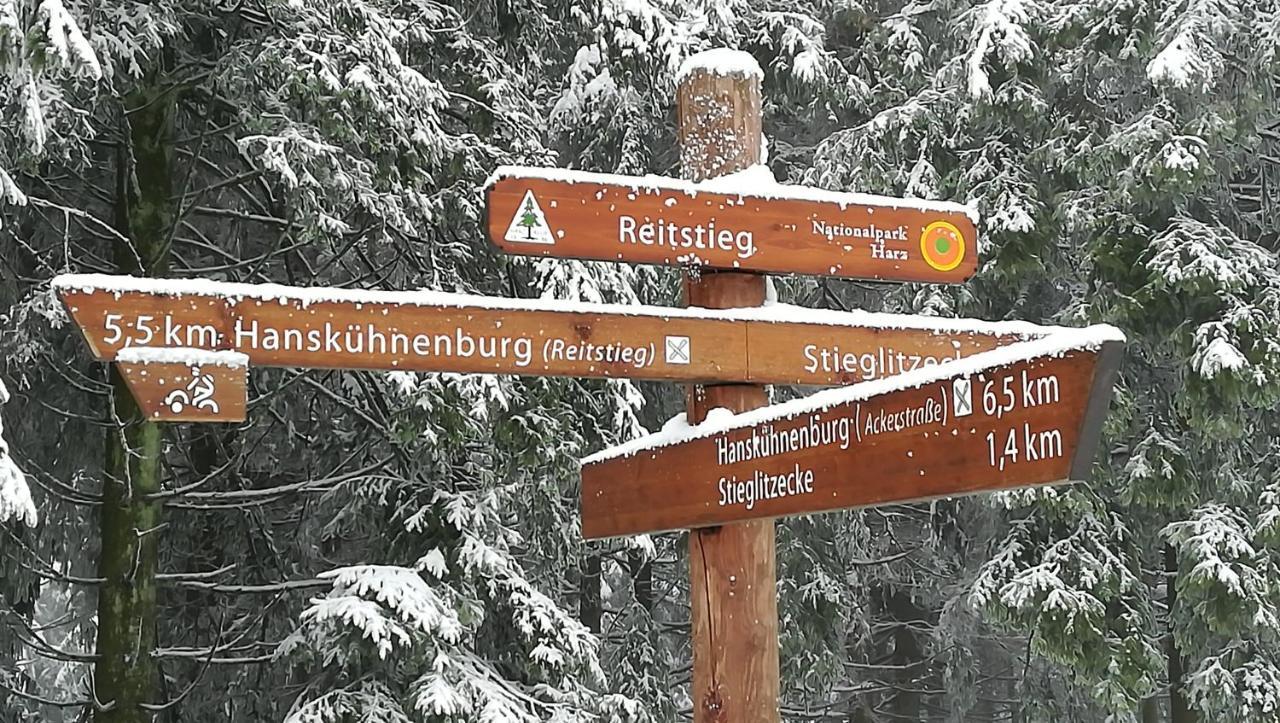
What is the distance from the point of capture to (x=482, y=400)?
23.9 feet

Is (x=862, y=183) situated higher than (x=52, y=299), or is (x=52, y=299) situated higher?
(x=862, y=183)

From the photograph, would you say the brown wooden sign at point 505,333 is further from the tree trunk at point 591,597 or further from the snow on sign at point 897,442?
the tree trunk at point 591,597

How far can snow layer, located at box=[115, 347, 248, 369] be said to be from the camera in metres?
3.38

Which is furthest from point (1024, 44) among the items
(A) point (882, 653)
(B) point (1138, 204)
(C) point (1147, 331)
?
(A) point (882, 653)

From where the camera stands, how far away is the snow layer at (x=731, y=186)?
402 centimetres

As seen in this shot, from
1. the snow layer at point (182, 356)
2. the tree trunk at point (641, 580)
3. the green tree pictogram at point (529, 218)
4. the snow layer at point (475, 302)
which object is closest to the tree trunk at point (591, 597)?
the tree trunk at point (641, 580)

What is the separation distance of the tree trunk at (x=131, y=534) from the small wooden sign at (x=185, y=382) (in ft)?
15.0

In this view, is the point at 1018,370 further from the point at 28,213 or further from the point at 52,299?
the point at 28,213

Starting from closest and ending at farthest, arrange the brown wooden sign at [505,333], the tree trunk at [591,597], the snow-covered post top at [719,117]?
the brown wooden sign at [505,333] < the snow-covered post top at [719,117] < the tree trunk at [591,597]

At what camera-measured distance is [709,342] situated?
3953 mm

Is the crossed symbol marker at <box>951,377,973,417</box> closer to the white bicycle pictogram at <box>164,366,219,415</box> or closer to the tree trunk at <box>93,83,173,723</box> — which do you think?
the white bicycle pictogram at <box>164,366,219,415</box>

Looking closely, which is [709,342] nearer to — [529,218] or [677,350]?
[677,350]

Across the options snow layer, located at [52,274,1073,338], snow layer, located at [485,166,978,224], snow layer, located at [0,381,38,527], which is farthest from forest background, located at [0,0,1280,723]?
snow layer, located at [485,166,978,224]

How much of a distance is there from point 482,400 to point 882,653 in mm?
11853
